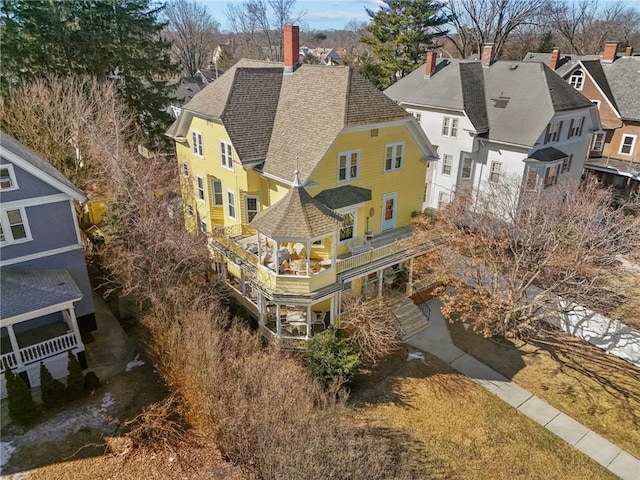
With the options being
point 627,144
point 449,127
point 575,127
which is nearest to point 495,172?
point 449,127

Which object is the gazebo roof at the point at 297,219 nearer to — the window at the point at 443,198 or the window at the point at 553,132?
the window at the point at 443,198

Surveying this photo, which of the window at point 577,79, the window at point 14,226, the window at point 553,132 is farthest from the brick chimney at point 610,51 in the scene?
the window at point 14,226

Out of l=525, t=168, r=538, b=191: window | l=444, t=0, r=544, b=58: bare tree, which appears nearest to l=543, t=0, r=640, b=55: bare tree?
l=444, t=0, r=544, b=58: bare tree

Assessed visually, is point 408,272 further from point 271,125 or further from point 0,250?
point 0,250

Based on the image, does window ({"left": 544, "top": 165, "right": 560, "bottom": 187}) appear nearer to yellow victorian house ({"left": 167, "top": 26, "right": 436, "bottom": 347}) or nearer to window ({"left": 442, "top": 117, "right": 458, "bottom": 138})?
window ({"left": 442, "top": 117, "right": 458, "bottom": 138})

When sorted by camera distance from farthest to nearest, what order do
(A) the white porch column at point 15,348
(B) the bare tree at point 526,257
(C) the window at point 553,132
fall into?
1. (C) the window at point 553,132
2. (B) the bare tree at point 526,257
3. (A) the white porch column at point 15,348

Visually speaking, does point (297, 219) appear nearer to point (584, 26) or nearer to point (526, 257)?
point (526, 257)
